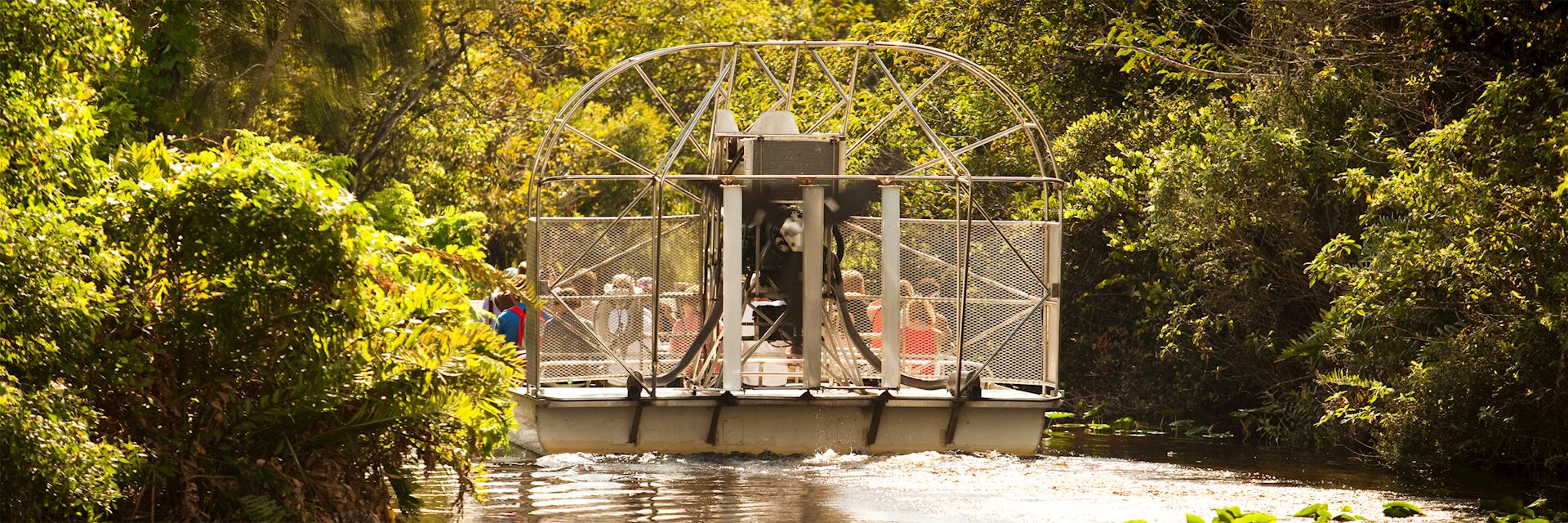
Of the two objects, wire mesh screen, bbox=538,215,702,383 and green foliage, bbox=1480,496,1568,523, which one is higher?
wire mesh screen, bbox=538,215,702,383

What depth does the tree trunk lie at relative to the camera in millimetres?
17391

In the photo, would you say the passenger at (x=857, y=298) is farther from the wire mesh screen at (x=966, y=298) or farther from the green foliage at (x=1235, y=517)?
the green foliage at (x=1235, y=517)

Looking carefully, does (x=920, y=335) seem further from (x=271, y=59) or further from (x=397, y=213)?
(x=271, y=59)

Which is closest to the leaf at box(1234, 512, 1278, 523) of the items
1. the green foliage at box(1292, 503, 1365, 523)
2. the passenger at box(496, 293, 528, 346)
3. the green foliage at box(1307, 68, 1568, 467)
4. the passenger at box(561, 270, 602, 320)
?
the green foliage at box(1292, 503, 1365, 523)

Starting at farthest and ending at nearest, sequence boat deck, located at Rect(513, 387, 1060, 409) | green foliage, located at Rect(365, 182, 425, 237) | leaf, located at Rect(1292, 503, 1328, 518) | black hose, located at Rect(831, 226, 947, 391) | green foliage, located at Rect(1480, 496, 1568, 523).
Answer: black hose, located at Rect(831, 226, 947, 391) → boat deck, located at Rect(513, 387, 1060, 409) → green foliage, located at Rect(1480, 496, 1568, 523) → leaf, located at Rect(1292, 503, 1328, 518) → green foliage, located at Rect(365, 182, 425, 237)

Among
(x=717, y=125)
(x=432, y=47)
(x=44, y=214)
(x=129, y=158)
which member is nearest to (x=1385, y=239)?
(x=717, y=125)

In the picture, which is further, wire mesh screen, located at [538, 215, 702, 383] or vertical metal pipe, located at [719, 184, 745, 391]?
wire mesh screen, located at [538, 215, 702, 383]

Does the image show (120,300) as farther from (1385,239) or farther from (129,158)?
(1385,239)

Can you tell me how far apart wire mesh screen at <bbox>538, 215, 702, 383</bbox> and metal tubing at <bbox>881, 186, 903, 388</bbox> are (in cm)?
187

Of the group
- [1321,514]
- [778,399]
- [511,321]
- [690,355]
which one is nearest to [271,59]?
[511,321]

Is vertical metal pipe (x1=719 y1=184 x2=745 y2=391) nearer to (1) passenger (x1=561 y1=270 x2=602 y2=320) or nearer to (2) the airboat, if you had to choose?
(2) the airboat

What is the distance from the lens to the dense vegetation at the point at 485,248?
304 inches

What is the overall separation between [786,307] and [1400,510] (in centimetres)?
584

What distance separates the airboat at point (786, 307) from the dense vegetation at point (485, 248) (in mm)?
1706
